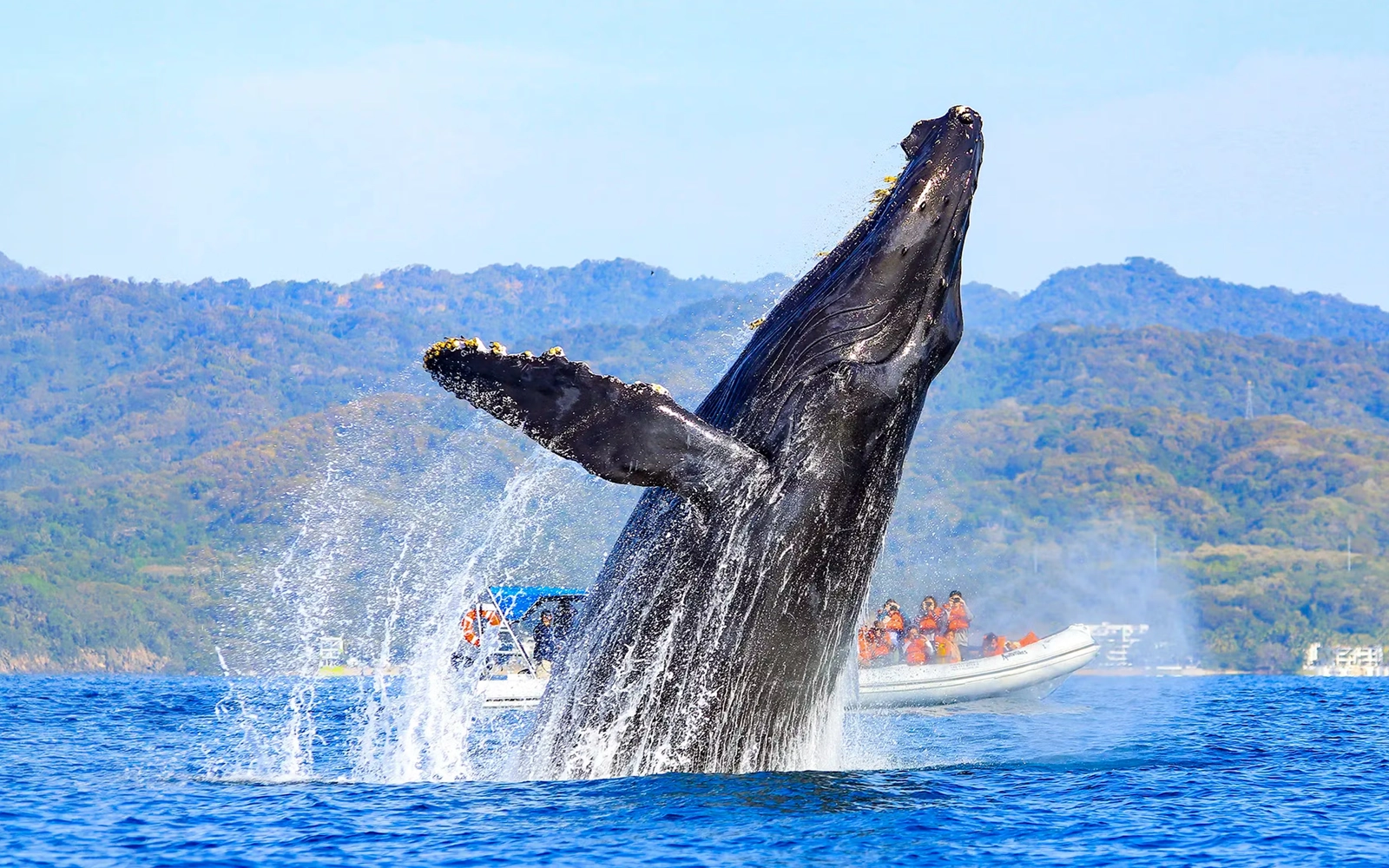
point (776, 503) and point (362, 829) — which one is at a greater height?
point (776, 503)

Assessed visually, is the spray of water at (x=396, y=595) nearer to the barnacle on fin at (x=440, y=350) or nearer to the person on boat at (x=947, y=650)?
the barnacle on fin at (x=440, y=350)

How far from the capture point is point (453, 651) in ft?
51.4

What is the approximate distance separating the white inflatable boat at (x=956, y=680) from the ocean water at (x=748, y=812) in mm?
16917

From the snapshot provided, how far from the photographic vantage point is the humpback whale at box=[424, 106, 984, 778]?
1156 cm

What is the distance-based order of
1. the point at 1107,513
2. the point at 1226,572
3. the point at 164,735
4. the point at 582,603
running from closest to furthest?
the point at 582,603, the point at 164,735, the point at 1226,572, the point at 1107,513

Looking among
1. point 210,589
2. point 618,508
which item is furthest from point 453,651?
point 210,589

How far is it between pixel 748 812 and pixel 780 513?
2.12 meters

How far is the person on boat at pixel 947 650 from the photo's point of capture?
37719 mm

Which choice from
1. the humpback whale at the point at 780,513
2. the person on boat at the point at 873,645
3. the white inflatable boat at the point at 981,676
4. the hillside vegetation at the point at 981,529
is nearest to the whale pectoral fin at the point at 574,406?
the humpback whale at the point at 780,513

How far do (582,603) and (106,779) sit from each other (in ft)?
19.6

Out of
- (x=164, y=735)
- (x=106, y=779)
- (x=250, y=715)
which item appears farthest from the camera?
(x=250, y=715)

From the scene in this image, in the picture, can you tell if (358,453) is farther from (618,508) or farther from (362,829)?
(362,829)

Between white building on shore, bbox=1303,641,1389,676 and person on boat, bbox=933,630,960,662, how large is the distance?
293ft

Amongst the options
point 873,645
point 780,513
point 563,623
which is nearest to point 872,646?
point 873,645
